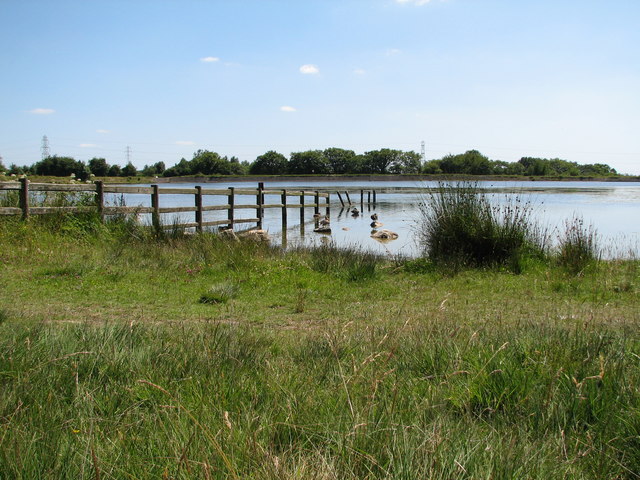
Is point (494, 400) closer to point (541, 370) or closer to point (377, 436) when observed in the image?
point (541, 370)

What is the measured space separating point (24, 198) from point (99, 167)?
382ft

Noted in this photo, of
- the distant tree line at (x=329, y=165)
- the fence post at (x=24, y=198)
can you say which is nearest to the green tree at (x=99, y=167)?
the distant tree line at (x=329, y=165)

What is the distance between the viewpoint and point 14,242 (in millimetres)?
11445

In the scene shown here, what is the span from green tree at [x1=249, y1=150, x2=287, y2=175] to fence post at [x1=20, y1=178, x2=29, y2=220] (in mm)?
150745

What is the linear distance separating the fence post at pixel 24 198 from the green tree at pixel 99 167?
113m

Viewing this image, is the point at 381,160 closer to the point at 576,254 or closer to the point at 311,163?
the point at 311,163

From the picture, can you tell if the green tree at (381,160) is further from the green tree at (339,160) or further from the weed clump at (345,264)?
the weed clump at (345,264)

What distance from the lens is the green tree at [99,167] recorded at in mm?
120062

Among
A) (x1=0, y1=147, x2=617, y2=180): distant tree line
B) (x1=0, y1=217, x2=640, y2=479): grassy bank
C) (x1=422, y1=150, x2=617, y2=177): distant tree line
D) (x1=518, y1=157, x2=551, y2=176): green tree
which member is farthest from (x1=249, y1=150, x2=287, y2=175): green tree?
(x1=0, y1=217, x2=640, y2=479): grassy bank

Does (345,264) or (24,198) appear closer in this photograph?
(345,264)

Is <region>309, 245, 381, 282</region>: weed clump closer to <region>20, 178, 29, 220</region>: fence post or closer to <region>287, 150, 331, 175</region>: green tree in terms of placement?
<region>20, 178, 29, 220</region>: fence post

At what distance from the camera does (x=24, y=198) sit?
1302cm

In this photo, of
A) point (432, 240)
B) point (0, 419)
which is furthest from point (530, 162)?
point (0, 419)

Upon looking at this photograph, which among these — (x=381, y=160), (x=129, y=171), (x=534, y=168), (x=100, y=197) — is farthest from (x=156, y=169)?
(x=100, y=197)
